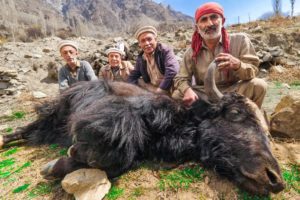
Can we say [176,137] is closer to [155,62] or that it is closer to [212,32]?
[212,32]

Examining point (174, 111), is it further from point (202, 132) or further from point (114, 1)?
point (114, 1)

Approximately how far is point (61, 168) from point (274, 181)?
1.74m

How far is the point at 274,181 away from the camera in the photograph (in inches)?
71.9

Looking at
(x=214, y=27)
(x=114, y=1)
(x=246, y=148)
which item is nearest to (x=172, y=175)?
(x=246, y=148)

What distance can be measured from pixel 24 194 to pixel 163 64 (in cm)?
282

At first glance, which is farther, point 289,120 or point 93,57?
point 93,57

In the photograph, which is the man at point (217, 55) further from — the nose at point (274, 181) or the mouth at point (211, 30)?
the nose at point (274, 181)

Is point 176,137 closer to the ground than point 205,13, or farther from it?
closer to the ground

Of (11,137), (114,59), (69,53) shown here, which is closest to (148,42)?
(114,59)

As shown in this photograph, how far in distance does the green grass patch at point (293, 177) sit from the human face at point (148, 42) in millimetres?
2737

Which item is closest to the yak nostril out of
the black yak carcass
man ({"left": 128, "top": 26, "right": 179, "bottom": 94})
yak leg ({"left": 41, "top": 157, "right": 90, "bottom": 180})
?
the black yak carcass

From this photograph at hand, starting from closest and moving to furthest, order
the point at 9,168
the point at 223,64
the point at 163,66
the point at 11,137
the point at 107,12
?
the point at 223,64 < the point at 9,168 < the point at 11,137 < the point at 163,66 < the point at 107,12

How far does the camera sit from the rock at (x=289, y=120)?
2910 millimetres

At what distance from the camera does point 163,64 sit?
4.30 metres
